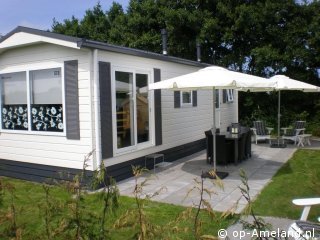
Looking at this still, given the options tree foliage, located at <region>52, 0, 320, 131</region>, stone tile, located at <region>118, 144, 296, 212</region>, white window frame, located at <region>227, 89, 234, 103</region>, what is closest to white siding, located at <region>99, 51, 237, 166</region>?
stone tile, located at <region>118, 144, 296, 212</region>

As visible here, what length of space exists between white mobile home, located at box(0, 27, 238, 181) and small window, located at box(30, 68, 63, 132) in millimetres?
21

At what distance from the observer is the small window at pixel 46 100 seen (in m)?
7.37

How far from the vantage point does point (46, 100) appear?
25.0ft

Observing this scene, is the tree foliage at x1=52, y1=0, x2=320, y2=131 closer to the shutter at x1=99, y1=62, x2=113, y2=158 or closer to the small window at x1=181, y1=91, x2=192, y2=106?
the small window at x1=181, y1=91, x2=192, y2=106

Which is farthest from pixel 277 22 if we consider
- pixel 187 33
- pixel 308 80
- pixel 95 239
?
pixel 95 239

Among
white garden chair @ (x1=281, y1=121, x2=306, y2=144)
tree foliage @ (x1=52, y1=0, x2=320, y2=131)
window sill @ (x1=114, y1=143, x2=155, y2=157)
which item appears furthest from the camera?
tree foliage @ (x1=52, y1=0, x2=320, y2=131)

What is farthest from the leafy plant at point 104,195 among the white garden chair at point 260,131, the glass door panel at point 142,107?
the white garden chair at point 260,131

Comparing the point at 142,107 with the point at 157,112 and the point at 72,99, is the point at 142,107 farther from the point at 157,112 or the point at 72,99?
the point at 72,99

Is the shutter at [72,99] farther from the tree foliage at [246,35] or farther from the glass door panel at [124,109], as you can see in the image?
the tree foliage at [246,35]

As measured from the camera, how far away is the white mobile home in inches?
272

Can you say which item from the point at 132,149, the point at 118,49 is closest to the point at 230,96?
the point at 132,149

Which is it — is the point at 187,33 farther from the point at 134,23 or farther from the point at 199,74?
the point at 199,74

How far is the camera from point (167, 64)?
962 centimetres

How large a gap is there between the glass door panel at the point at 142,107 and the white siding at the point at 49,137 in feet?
5.55
